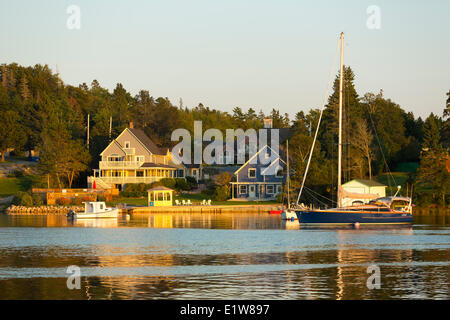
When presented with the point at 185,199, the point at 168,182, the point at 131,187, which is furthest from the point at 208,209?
the point at 131,187

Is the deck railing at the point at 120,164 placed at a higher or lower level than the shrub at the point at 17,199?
higher

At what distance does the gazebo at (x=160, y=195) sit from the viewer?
87.2m

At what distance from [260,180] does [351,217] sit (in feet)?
126

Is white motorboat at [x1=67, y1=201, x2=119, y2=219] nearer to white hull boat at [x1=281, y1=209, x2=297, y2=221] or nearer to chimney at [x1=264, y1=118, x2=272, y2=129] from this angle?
white hull boat at [x1=281, y1=209, x2=297, y2=221]

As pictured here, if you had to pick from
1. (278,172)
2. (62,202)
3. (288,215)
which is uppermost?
(278,172)

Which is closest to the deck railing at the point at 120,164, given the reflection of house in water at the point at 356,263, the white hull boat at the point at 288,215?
the white hull boat at the point at 288,215

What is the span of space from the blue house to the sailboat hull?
36.2 m

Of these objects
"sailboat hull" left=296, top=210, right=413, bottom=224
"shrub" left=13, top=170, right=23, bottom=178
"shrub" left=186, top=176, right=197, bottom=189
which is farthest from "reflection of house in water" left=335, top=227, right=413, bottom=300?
"shrub" left=13, top=170, right=23, bottom=178

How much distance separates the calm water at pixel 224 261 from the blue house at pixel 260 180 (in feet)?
116

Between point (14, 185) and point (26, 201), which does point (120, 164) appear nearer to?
point (14, 185)

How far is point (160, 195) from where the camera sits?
9156cm

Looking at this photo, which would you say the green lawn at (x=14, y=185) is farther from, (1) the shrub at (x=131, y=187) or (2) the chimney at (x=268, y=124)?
(2) the chimney at (x=268, y=124)

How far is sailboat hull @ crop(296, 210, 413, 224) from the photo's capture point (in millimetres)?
61062

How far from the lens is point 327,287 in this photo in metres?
28.1
